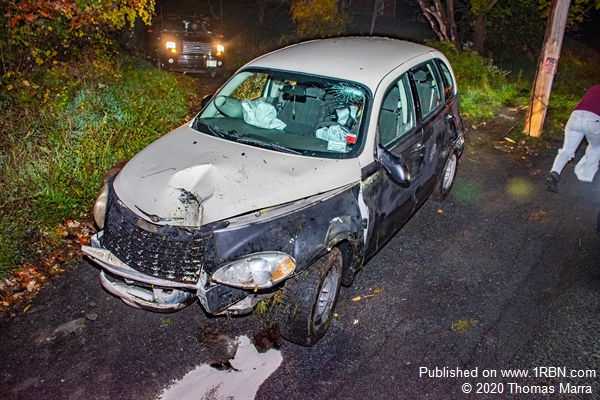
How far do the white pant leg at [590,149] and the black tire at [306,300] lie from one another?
4.47 m

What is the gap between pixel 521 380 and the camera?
353 cm

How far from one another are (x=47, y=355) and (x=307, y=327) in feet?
6.23

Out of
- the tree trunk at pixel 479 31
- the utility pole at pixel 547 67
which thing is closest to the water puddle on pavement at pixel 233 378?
the utility pole at pixel 547 67

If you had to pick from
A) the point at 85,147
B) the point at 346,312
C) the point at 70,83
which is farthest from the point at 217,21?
the point at 346,312

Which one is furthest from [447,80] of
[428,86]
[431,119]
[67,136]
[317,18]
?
[317,18]

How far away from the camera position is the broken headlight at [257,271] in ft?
10.6

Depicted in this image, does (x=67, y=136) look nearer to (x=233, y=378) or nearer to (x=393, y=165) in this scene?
(x=233, y=378)

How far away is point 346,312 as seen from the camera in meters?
4.18

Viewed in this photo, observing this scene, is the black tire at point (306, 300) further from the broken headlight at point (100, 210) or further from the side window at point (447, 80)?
the side window at point (447, 80)

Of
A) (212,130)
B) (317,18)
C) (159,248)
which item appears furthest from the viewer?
(317,18)

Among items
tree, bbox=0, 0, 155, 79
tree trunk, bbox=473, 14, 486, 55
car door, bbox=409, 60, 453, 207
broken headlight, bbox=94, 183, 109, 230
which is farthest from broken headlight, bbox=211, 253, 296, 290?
tree trunk, bbox=473, 14, 486, 55

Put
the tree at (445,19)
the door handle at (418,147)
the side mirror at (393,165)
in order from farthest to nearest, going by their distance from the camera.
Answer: the tree at (445,19) → the door handle at (418,147) → the side mirror at (393,165)

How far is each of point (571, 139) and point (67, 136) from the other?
6.41 metres

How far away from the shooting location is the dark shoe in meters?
6.54
